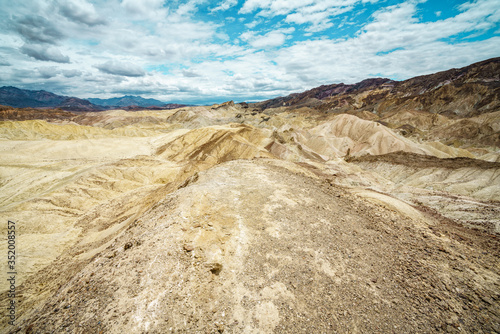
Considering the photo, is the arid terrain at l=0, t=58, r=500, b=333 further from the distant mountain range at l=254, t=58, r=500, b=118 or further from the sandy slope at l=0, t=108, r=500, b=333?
the distant mountain range at l=254, t=58, r=500, b=118

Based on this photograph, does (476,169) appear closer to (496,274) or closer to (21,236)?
(496,274)

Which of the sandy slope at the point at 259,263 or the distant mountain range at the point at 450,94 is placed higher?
the distant mountain range at the point at 450,94

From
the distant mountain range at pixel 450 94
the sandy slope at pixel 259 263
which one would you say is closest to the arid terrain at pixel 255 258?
the sandy slope at pixel 259 263

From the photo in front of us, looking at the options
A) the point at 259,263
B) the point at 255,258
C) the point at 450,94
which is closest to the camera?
the point at 259,263

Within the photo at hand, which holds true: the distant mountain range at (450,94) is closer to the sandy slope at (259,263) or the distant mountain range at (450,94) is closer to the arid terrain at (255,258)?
the arid terrain at (255,258)

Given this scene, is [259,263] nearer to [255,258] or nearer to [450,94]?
[255,258]

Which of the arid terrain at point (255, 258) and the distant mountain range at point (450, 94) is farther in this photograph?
the distant mountain range at point (450, 94)

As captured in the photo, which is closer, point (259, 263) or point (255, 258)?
point (259, 263)

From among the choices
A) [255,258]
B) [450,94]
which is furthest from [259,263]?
[450,94]

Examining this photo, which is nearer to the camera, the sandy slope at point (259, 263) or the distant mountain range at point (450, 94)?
the sandy slope at point (259, 263)

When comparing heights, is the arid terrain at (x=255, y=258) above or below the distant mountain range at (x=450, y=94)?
below

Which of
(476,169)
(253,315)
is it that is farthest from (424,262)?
(476,169)
